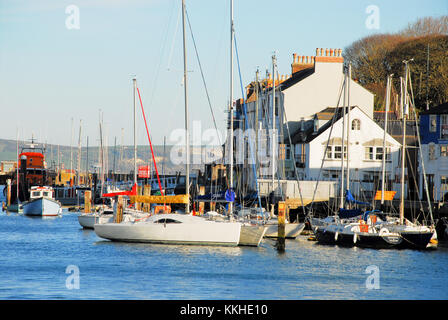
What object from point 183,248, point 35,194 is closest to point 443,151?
point 183,248

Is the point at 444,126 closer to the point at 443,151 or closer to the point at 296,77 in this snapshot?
the point at 443,151

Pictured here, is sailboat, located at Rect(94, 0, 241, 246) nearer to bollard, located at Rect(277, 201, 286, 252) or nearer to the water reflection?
the water reflection

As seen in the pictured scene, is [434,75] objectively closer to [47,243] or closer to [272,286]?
[47,243]

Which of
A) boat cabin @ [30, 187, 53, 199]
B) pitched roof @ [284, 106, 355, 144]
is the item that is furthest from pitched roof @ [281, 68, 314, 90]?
boat cabin @ [30, 187, 53, 199]

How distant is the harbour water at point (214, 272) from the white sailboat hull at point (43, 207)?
95.6 ft

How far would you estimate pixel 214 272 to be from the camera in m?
35.8

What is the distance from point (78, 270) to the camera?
3644 cm

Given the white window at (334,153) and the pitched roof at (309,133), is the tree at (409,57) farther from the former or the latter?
the white window at (334,153)

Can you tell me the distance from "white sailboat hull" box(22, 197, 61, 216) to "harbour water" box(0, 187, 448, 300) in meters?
29.1

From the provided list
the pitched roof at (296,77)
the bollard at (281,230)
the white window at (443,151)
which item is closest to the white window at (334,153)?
the white window at (443,151)

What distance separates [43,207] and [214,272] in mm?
46710

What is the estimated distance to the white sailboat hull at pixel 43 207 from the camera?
78500 millimetres
